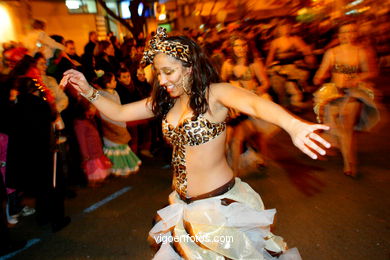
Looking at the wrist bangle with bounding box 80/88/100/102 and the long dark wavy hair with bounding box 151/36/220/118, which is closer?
the long dark wavy hair with bounding box 151/36/220/118

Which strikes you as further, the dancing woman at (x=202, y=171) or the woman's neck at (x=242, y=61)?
the woman's neck at (x=242, y=61)

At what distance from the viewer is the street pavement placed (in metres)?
3.29

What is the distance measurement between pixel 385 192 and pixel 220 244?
10.2ft

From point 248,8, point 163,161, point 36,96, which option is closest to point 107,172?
point 163,161

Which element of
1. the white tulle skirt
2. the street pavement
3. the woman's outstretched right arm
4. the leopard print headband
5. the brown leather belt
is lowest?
the street pavement

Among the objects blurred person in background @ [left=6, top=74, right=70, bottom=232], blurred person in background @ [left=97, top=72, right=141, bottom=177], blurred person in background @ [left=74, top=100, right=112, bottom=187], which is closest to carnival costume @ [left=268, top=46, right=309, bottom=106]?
blurred person in background @ [left=97, top=72, right=141, bottom=177]

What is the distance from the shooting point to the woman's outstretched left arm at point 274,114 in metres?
1.52

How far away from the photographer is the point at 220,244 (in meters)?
1.95

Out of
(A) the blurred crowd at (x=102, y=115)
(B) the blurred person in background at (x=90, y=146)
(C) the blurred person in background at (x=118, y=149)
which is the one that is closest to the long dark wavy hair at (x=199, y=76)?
(A) the blurred crowd at (x=102, y=115)

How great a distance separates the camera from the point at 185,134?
79.4 inches

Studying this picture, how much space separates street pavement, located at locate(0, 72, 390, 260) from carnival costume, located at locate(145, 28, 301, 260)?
4.20 ft

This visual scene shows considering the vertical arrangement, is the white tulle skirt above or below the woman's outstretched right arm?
below

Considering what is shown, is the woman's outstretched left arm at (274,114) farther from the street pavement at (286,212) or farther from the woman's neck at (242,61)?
the woman's neck at (242,61)

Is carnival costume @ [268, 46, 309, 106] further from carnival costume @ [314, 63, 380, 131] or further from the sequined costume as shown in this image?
the sequined costume
